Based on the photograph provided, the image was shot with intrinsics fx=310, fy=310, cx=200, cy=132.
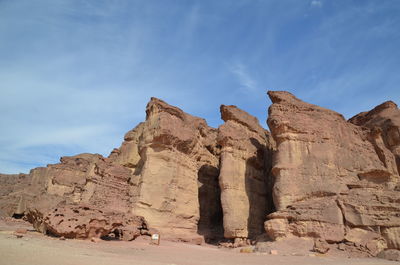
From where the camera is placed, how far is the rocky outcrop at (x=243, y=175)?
1892 centimetres

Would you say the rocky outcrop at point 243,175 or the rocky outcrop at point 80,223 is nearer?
the rocky outcrop at point 80,223

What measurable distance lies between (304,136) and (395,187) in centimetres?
523

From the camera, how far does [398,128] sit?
2420cm

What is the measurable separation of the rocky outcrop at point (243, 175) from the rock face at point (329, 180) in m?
3.38

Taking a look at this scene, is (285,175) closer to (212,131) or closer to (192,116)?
(192,116)

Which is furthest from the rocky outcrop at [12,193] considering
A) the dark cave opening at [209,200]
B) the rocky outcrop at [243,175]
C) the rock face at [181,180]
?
the rocky outcrop at [243,175]

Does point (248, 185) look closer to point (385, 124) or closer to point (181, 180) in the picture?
point (181, 180)

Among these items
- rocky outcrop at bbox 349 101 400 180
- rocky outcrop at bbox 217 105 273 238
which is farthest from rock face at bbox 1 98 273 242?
rocky outcrop at bbox 349 101 400 180

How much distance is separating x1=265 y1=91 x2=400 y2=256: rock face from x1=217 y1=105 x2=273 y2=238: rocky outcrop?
11.1ft

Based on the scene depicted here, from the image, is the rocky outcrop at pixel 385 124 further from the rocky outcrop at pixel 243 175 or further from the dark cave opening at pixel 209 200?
the dark cave opening at pixel 209 200

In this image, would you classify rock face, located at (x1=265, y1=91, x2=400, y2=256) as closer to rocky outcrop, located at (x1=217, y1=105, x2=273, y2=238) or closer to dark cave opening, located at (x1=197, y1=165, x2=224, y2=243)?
rocky outcrop, located at (x1=217, y1=105, x2=273, y2=238)

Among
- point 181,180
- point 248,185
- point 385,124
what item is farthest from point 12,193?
point 385,124

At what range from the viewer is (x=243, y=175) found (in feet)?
68.0

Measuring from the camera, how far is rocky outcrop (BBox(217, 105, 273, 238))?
1892 centimetres
